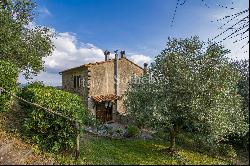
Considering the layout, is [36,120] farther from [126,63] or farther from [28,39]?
[126,63]

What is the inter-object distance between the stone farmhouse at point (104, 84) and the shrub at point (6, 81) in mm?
19179

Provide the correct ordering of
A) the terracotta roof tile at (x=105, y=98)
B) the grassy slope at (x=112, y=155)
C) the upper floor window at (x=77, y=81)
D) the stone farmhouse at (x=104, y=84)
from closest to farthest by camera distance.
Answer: the grassy slope at (x=112, y=155) < the terracotta roof tile at (x=105, y=98) < the stone farmhouse at (x=104, y=84) < the upper floor window at (x=77, y=81)

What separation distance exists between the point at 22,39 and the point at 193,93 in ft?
66.9

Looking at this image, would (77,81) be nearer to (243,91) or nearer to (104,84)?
(104,84)

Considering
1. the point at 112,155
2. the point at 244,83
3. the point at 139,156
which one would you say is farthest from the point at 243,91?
the point at 112,155

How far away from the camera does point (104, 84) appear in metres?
42.8

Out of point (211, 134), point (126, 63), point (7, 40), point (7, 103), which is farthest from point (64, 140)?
point (126, 63)

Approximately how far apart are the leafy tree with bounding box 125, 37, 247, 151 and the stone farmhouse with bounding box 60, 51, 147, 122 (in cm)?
2063

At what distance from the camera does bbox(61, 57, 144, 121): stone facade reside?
41.4 metres

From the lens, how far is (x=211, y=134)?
18.4 metres

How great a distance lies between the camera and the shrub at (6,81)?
67.9ft

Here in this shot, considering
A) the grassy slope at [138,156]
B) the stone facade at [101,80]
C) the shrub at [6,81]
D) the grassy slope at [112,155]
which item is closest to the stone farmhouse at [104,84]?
the stone facade at [101,80]

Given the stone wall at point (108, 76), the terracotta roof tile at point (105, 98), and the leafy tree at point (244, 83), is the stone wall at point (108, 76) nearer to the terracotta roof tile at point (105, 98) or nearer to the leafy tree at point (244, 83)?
the terracotta roof tile at point (105, 98)

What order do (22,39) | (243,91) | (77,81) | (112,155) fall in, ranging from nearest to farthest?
(243,91)
(112,155)
(22,39)
(77,81)
